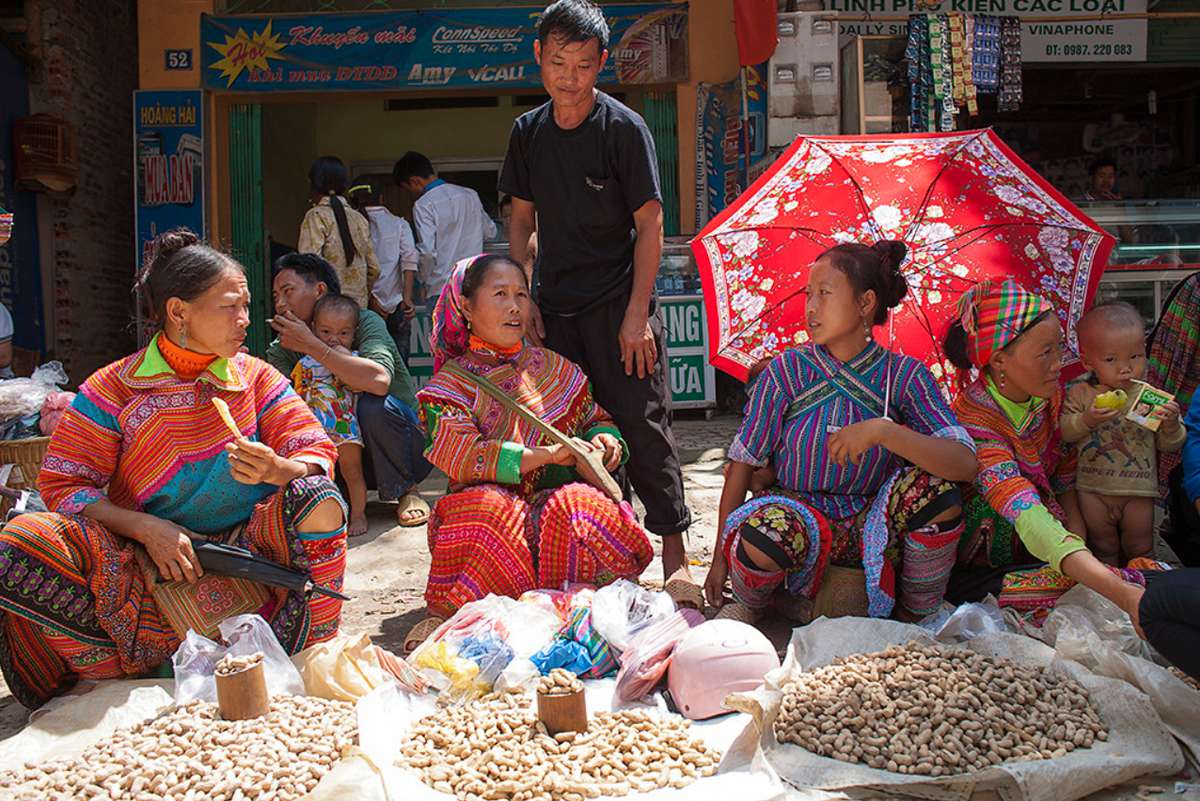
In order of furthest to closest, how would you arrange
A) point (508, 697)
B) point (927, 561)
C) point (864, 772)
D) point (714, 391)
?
1. point (714, 391)
2. point (927, 561)
3. point (508, 697)
4. point (864, 772)

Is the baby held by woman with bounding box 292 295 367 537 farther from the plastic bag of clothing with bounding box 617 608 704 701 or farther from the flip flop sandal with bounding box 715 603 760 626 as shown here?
the plastic bag of clothing with bounding box 617 608 704 701

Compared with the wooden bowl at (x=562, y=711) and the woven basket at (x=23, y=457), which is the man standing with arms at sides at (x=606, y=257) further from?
the woven basket at (x=23, y=457)

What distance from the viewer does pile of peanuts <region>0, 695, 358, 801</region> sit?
2.03 m

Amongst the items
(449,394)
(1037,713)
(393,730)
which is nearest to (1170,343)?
(1037,713)

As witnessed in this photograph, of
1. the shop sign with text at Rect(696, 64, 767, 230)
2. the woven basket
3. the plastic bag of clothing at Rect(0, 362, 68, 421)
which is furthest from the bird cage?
the shop sign with text at Rect(696, 64, 767, 230)

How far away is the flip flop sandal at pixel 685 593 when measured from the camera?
3.09 metres

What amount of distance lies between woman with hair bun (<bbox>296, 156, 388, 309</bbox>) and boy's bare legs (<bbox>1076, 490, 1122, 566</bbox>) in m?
4.37

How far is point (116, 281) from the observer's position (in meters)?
10.0

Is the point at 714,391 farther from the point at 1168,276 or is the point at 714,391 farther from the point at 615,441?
the point at 615,441

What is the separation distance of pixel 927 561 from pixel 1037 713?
2.30 feet

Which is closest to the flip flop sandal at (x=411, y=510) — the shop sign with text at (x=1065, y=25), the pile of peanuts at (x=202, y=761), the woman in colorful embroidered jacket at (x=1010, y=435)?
the pile of peanuts at (x=202, y=761)

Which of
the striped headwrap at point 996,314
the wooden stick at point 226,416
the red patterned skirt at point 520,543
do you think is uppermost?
the striped headwrap at point 996,314

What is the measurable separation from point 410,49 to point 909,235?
22.5ft

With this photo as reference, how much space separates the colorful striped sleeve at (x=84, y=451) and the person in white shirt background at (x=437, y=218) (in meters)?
4.37
